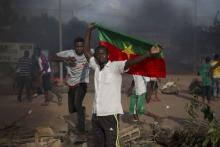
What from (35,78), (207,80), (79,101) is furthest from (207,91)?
(79,101)

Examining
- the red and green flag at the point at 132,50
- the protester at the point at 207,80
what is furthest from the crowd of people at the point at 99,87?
Answer: the protester at the point at 207,80

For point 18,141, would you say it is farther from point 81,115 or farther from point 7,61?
point 7,61

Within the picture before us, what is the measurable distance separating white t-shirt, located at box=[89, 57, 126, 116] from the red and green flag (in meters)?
0.35

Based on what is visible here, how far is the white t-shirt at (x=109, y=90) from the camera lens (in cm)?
537

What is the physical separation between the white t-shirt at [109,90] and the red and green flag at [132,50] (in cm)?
35

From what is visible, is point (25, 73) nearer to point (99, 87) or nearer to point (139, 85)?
point (139, 85)

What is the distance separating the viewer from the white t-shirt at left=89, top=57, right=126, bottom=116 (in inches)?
211

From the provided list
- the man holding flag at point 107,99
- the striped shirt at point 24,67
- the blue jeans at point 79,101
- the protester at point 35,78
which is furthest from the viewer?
the protester at point 35,78

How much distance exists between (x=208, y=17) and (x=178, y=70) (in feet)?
10.9

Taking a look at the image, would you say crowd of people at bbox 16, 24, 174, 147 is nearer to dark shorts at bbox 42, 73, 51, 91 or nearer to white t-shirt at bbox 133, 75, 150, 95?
white t-shirt at bbox 133, 75, 150, 95

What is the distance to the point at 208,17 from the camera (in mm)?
26500

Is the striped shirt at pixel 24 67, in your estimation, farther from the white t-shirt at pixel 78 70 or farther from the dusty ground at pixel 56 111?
the white t-shirt at pixel 78 70

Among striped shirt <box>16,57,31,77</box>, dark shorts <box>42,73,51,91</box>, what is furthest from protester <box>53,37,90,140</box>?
striped shirt <box>16,57,31,77</box>

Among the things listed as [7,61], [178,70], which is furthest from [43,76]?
[178,70]
